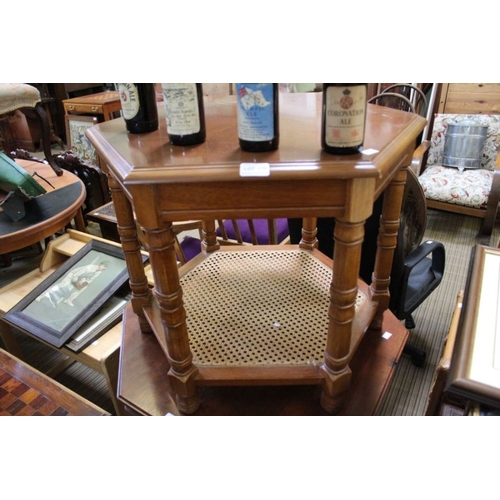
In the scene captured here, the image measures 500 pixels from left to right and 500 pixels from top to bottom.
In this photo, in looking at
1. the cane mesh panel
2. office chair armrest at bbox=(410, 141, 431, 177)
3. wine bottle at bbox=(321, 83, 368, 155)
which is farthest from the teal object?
office chair armrest at bbox=(410, 141, 431, 177)

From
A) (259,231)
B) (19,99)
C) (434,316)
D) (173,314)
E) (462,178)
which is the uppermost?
(19,99)

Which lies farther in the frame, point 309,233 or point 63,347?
point 63,347

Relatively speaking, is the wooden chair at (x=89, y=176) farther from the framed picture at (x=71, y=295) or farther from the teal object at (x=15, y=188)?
the framed picture at (x=71, y=295)

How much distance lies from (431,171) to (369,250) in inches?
71.2

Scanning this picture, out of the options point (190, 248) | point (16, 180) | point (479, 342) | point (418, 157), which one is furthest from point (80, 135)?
point (479, 342)

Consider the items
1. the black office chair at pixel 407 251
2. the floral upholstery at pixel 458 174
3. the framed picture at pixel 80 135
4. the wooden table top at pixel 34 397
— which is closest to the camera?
the wooden table top at pixel 34 397

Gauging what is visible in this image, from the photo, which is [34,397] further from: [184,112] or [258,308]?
[184,112]

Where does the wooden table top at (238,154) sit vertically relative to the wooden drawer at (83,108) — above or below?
above

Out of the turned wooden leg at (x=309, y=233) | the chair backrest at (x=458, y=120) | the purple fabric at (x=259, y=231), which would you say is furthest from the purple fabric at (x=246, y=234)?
the chair backrest at (x=458, y=120)

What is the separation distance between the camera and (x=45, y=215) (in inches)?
73.1

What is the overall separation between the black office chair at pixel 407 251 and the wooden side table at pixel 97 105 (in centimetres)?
254

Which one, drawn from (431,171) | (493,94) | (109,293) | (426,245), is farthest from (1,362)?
(493,94)

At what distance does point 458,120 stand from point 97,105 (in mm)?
2967

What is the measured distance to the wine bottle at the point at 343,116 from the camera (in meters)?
0.55
